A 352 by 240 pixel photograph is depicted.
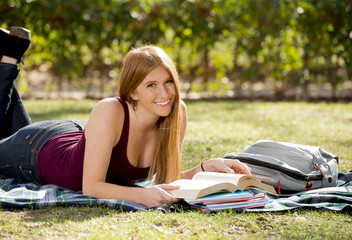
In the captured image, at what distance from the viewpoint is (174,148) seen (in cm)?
348

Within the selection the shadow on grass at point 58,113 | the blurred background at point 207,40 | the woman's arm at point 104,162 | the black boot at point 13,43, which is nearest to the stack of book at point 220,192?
the woman's arm at point 104,162

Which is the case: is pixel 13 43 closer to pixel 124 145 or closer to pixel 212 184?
pixel 124 145

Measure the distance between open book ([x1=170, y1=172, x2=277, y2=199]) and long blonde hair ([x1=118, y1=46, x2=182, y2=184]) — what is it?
0.31m

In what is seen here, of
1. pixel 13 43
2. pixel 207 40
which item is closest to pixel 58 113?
pixel 207 40

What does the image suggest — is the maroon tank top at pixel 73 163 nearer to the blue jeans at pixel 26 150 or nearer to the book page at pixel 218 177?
the blue jeans at pixel 26 150

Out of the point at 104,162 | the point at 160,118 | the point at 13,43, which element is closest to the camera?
the point at 104,162

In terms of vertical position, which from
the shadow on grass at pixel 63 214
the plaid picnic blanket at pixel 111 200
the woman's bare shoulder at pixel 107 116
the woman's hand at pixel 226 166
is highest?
the woman's bare shoulder at pixel 107 116

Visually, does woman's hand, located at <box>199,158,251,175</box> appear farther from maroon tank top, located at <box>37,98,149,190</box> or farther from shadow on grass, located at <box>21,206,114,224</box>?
shadow on grass, located at <box>21,206,114,224</box>

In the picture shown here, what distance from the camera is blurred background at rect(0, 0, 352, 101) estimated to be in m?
9.38

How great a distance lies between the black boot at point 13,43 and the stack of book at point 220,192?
2.15 metres

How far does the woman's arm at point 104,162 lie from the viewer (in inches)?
119

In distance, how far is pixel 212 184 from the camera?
2959mm

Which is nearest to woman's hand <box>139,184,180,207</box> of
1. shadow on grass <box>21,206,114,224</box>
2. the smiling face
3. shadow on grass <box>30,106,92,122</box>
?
shadow on grass <box>21,206,114,224</box>

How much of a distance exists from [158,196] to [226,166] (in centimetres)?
57
